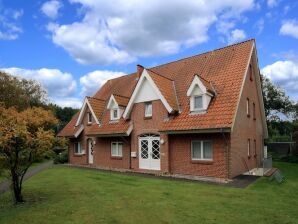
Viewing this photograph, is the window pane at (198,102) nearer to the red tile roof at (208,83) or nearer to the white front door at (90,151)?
the red tile roof at (208,83)

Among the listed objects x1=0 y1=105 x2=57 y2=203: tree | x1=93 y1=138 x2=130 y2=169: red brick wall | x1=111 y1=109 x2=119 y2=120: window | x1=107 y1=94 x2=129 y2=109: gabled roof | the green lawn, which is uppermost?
x1=107 y1=94 x2=129 y2=109: gabled roof

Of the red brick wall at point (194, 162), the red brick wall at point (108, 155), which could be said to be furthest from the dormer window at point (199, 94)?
the red brick wall at point (108, 155)

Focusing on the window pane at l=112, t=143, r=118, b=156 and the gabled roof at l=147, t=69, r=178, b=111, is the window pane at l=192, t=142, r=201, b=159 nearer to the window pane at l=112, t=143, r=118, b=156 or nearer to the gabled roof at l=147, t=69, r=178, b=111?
the gabled roof at l=147, t=69, r=178, b=111

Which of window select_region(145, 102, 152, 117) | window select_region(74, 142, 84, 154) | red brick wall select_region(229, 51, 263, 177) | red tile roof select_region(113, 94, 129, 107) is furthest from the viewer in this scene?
window select_region(74, 142, 84, 154)

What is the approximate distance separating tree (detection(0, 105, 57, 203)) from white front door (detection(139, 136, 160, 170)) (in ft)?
30.2

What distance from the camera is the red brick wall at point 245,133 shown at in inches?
689

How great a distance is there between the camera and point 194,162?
18.0 metres

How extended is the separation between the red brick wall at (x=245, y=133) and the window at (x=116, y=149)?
909 cm

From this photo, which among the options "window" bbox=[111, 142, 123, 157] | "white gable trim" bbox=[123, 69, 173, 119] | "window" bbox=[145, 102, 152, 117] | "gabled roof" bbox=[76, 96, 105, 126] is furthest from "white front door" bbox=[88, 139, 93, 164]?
"window" bbox=[145, 102, 152, 117]

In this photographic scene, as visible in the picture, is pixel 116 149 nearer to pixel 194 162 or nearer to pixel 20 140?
pixel 194 162

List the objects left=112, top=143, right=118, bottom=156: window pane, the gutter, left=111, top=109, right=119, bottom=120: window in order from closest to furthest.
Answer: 1. the gutter
2. left=112, top=143, right=118, bottom=156: window pane
3. left=111, top=109, right=119, bottom=120: window

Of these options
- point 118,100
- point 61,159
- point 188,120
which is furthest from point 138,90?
point 61,159

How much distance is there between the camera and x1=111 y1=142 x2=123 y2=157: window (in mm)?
23352

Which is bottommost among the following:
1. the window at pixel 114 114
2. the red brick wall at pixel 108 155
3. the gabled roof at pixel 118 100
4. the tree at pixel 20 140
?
the red brick wall at pixel 108 155
